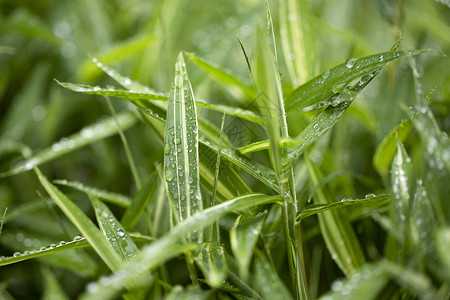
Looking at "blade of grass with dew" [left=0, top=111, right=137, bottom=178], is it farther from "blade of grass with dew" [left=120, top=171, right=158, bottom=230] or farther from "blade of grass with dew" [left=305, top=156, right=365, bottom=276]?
"blade of grass with dew" [left=305, top=156, right=365, bottom=276]

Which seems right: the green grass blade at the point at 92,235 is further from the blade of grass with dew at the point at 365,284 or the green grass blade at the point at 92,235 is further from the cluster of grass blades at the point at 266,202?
the blade of grass with dew at the point at 365,284

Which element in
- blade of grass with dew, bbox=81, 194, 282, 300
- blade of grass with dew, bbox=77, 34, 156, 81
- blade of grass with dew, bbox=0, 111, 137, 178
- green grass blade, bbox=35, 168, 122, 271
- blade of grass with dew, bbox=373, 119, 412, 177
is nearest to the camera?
blade of grass with dew, bbox=81, 194, 282, 300

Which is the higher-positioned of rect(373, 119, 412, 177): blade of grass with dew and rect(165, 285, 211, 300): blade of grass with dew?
rect(373, 119, 412, 177): blade of grass with dew

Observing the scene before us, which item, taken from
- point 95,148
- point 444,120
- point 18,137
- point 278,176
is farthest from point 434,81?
point 18,137

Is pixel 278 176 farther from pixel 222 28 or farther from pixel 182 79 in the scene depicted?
pixel 222 28

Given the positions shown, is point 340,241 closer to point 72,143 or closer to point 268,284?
point 268,284

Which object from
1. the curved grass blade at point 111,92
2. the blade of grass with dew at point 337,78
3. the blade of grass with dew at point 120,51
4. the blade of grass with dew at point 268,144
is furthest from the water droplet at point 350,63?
the blade of grass with dew at point 120,51

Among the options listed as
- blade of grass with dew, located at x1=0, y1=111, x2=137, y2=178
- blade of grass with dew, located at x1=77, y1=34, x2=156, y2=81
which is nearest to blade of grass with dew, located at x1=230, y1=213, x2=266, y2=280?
blade of grass with dew, located at x1=0, y1=111, x2=137, y2=178

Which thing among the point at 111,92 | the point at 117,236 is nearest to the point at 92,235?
the point at 117,236
